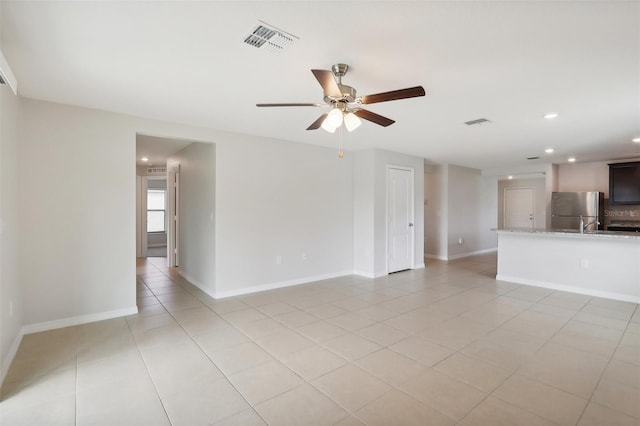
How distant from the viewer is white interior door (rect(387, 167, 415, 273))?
19.7 feet

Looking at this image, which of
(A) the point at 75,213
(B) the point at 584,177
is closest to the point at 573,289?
(B) the point at 584,177

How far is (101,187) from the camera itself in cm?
357

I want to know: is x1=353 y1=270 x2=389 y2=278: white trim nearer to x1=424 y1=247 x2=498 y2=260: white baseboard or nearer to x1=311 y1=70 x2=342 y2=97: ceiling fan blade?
x1=424 y1=247 x2=498 y2=260: white baseboard

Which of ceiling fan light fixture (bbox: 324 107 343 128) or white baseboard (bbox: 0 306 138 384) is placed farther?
Answer: white baseboard (bbox: 0 306 138 384)

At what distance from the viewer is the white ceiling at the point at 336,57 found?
174cm

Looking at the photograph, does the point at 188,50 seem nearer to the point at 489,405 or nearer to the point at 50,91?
the point at 50,91

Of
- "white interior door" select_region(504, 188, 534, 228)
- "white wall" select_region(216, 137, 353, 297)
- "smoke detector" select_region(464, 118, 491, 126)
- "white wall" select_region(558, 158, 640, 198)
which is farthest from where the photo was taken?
"white interior door" select_region(504, 188, 534, 228)

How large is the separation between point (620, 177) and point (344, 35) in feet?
25.1

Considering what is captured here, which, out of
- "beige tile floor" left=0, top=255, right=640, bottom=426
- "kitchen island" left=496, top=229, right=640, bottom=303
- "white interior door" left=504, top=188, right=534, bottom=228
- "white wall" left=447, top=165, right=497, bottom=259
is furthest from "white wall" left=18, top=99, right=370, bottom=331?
"white interior door" left=504, top=188, right=534, bottom=228

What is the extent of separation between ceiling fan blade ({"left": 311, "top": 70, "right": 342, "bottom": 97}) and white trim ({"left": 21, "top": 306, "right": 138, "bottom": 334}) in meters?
3.48

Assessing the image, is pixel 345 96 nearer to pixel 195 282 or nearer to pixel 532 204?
pixel 195 282

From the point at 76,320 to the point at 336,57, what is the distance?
12.6 ft

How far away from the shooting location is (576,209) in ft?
22.1

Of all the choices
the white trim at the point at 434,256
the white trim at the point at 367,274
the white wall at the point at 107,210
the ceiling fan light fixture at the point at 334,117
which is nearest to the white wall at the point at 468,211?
the white trim at the point at 434,256
